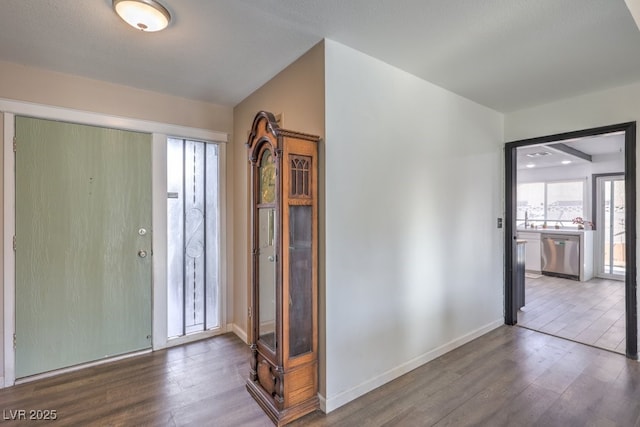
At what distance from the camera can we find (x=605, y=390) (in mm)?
2357

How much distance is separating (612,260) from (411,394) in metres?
6.42

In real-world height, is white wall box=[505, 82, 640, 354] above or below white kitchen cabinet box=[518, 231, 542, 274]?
above

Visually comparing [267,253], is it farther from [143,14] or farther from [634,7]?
[634,7]

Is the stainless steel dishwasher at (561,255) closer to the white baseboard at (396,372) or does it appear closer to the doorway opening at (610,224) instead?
the doorway opening at (610,224)

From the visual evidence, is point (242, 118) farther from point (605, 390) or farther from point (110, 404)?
point (605, 390)

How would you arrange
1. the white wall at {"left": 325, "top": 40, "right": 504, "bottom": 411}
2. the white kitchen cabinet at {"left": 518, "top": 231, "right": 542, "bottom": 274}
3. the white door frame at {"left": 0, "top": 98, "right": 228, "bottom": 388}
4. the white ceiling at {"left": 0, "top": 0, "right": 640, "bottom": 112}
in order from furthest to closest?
the white kitchen cabinet at {"left": 518, "top": 231, "right": 542, "bottom": 274} → the white door frame at {"left": 0, "top": 98, "right": 228, "bottom": 388} → the white wall at {"left": 325, "top": 40, "right": 504, "bottom": 411} → the white ceiling at {"left": 0, "top": 0, "right": 640, "bottom": 112}

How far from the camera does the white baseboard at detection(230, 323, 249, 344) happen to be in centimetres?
329

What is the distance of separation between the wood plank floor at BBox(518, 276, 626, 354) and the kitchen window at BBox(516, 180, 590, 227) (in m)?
1.62

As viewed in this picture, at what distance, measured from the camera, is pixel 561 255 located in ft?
20.1

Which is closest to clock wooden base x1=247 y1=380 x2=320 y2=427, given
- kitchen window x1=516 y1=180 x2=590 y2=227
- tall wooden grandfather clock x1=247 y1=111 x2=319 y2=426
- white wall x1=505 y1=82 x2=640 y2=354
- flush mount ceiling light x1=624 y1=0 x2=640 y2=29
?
tall wooden grandfather clock x1=247 y1=111 x2=319 y2=426

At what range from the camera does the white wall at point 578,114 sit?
9.69 feet

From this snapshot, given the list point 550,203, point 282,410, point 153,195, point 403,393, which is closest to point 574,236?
point 550,203

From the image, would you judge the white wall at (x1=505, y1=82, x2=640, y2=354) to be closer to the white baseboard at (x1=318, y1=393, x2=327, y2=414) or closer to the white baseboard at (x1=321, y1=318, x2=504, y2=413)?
the white baseboard at (x1=321, y1=318, x2=504, y2=413)

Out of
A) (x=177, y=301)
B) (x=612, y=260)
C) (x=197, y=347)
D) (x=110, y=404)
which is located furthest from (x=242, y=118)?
(x=612, y=260)
